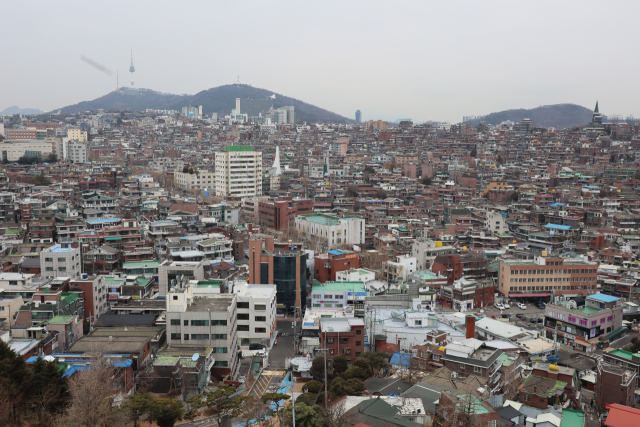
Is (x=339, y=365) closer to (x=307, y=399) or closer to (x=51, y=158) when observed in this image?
(x=307, y=399)

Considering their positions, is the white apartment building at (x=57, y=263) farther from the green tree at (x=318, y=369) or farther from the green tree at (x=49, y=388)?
the green tree at (x=318, y=369)

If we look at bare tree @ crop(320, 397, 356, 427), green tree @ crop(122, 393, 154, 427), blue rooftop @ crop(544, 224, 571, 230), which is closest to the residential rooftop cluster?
bare tree @ crop(320, 397, 356, 427)

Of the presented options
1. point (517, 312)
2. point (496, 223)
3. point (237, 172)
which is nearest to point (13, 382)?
point (517, 312)

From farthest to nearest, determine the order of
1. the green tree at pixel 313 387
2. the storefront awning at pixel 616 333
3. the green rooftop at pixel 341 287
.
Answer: the green rooftop at pixel 341 287, the storefront awning at pixel 616 333, the green tree at pixel 313 387

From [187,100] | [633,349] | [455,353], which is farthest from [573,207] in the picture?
[187,100]

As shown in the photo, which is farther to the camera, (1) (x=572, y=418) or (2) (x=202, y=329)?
(2) (x=202, y=329)

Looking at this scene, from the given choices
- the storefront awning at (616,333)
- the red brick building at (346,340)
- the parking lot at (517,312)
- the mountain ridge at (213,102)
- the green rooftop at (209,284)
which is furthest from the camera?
the mountain ridge at (213,102)

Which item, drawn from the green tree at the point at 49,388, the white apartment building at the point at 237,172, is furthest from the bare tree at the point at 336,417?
the white apartment building at the point at 237,172
